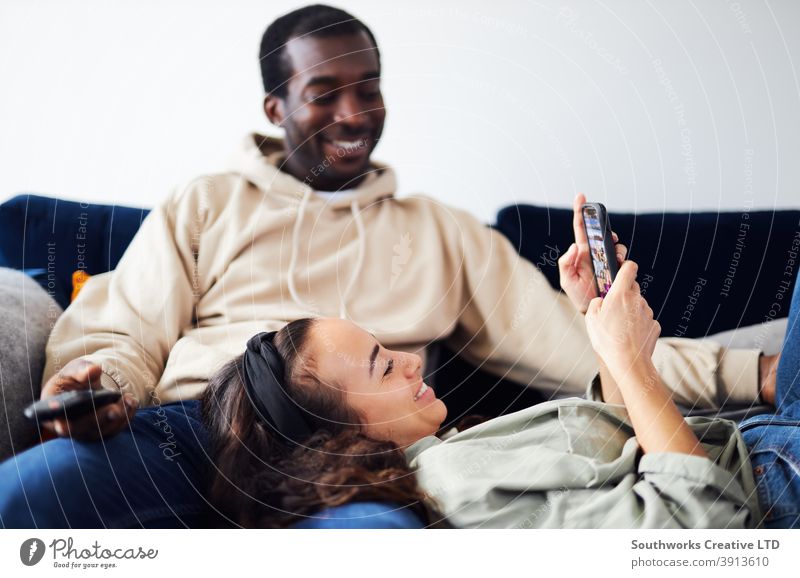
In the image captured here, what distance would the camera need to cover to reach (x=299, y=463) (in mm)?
699

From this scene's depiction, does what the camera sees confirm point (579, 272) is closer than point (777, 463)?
No

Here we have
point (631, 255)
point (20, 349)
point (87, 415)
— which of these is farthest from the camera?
point (631, 255)

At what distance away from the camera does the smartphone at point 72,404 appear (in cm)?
64

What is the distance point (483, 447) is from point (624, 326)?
16 centimetres

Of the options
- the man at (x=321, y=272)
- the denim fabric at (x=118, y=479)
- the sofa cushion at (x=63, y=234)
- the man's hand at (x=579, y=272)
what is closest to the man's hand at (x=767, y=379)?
the man at (x=321, y=272)

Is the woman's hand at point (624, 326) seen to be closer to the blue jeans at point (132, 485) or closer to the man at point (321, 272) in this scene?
the man at point (321, 272)

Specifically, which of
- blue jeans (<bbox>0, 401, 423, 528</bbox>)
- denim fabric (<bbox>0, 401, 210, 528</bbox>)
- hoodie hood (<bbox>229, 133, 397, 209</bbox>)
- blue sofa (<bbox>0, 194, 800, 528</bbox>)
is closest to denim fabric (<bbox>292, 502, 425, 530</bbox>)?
blue jeans (<bbox>0, 401, 423, 528</bbox>)

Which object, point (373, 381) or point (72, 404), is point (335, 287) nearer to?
point (373, 381)

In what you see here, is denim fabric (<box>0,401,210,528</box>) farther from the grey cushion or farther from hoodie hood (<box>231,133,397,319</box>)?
hoodie hood (<box>231,133,397,319</box>)

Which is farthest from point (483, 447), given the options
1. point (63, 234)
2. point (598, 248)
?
point (63, 234)

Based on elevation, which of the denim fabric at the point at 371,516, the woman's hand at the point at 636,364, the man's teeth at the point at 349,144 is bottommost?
the denim fabric at the point at 371,516

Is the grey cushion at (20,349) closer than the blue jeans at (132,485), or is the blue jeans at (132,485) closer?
the blue jeans at (132,485)
